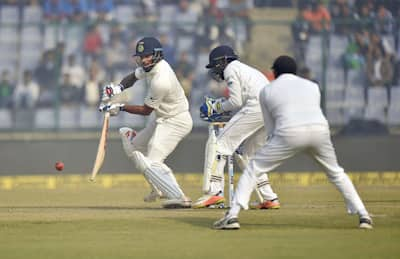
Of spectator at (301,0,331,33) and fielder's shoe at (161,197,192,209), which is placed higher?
spectator at (301,0,331,33)

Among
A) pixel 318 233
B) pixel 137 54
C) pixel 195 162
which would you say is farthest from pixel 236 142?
pixel 195 162

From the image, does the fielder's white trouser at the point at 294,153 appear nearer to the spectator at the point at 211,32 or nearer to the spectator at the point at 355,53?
the spectator at the point at 211,32

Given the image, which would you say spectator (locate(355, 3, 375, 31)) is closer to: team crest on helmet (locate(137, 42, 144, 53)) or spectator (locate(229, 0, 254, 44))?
spectator (locate(229, 0, 254, 44))

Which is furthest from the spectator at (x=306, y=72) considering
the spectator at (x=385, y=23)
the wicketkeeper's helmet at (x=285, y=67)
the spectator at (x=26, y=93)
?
the wicketkeeper's helmet at (x=285, y=67)

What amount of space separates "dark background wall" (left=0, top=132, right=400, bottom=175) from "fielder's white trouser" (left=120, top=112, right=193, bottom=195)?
6.79 meters

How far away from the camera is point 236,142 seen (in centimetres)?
1168

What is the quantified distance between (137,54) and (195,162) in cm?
753

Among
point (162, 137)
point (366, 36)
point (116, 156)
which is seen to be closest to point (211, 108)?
point (162, 137)

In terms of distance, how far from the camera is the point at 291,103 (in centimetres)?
Result: 940

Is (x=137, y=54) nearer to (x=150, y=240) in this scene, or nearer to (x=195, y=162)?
(x=150, y=240)

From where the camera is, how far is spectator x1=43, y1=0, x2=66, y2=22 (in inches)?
832

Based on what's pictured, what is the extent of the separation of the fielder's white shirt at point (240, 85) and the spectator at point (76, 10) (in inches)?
391

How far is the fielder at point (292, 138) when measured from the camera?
30.8ft

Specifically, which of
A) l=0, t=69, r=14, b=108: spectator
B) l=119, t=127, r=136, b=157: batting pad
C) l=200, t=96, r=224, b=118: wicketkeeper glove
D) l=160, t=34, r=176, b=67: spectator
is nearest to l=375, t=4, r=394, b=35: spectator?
l=160, t=34, r=176, b=67: spectator
